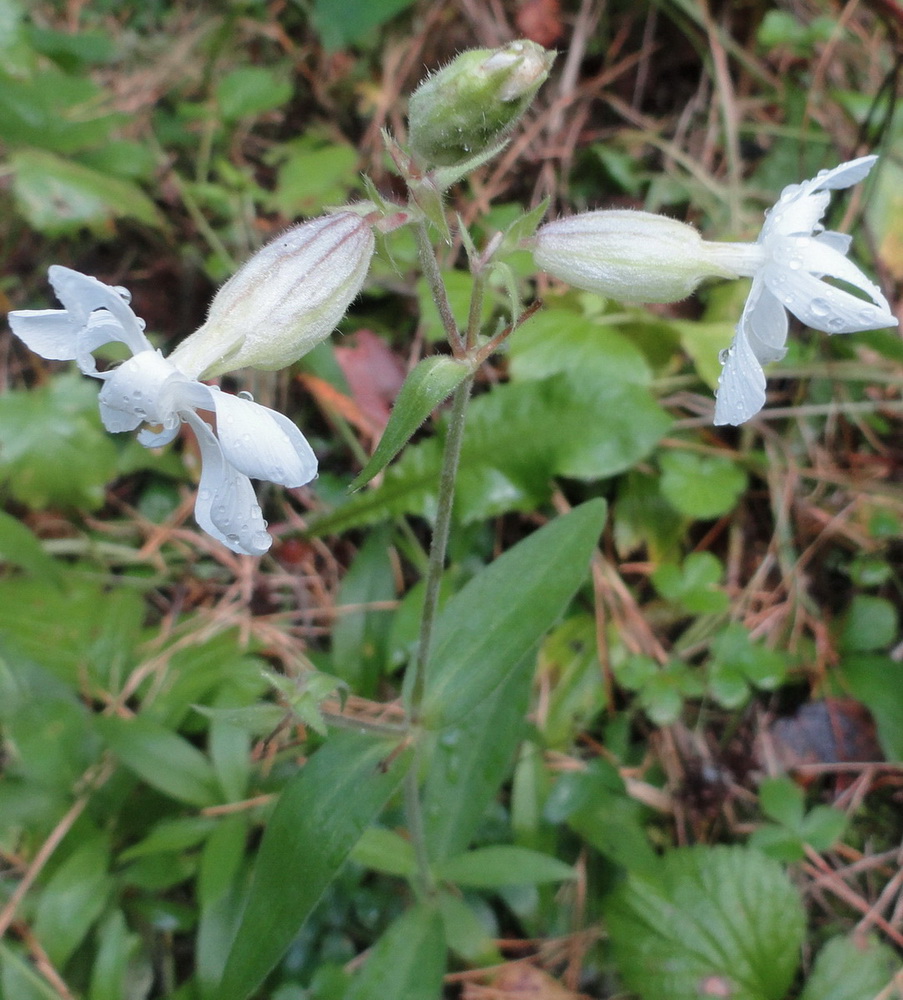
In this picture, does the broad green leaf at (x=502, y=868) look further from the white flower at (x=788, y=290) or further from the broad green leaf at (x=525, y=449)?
the white flower at (x=788, y=290)

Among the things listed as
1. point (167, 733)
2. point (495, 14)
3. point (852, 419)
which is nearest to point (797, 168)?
point (852, 419)

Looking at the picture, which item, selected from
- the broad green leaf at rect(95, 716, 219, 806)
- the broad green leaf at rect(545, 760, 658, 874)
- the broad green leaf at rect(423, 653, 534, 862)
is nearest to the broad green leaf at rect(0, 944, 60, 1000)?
the broad green leaf at rect(95, 716, 219, 806)

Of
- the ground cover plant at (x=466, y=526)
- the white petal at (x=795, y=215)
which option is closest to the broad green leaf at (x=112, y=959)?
the ground cover plant at (x=466, y=526)

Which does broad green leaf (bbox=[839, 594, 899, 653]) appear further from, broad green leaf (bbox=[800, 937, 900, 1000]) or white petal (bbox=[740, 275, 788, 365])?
white petal (bbox=[740, 275, 788, 365])

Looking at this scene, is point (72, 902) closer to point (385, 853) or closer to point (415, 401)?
point (385, 853)

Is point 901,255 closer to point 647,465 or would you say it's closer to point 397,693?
point 647,465

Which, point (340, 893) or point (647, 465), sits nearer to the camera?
point (340, 893)
